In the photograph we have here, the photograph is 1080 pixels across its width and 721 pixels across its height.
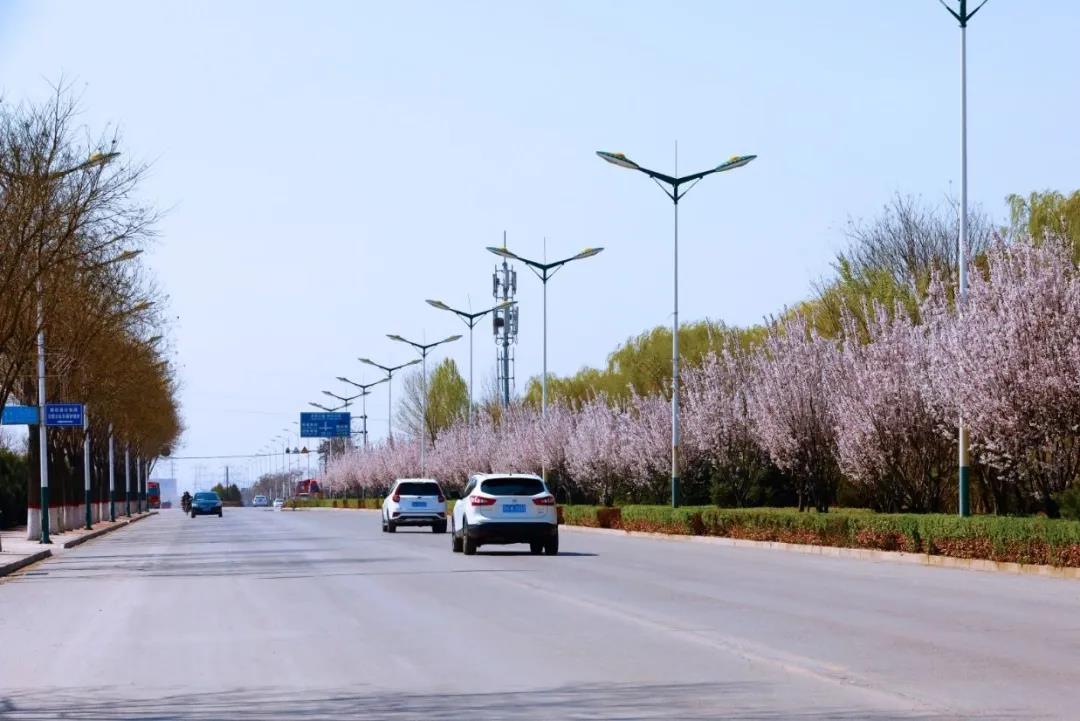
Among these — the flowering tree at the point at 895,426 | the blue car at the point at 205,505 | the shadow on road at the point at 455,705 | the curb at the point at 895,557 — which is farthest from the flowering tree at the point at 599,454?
the shadow on road at the point at 455,705

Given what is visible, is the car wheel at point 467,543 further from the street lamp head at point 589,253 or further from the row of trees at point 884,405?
the street lamp head at point 589,253

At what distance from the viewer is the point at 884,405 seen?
37469mm

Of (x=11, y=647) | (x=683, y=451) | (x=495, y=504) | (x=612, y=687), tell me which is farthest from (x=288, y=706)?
(x=683, y=451)

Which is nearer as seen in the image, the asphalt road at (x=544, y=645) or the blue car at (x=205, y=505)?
the asphalt road at (x=544, y=645)

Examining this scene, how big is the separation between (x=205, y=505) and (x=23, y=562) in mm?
68266

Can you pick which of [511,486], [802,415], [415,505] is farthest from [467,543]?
[415,505]

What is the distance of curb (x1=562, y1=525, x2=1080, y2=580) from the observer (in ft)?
85.7

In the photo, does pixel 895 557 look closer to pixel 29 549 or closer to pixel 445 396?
pixel 29 549

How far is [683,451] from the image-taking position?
5753 cm

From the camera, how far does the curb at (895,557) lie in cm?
2612

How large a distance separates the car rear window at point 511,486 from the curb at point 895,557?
20.1 ft

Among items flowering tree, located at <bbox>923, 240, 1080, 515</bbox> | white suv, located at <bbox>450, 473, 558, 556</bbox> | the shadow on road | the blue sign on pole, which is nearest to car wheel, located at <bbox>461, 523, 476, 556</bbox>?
white suv, located at <bbox>450, 473, 558, 556</bbox>

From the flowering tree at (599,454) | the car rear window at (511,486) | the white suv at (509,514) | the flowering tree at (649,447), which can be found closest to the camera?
the white suv at (509,514)

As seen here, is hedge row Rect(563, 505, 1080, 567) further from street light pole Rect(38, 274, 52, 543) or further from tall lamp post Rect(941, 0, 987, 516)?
street light pole Rect(38, 274, 52, 543)
